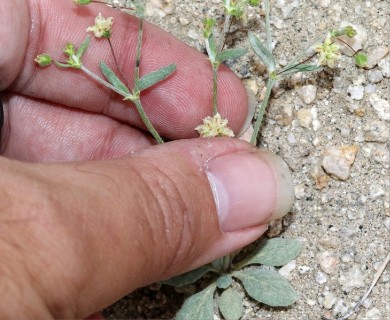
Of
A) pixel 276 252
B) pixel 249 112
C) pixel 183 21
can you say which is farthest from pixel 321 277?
pixel 183 21

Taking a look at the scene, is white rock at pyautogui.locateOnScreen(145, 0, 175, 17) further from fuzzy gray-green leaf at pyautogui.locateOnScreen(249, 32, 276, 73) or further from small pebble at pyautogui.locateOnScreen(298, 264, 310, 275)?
small pebble at pyautogui.locateOnScreen(298, 264, 310, 275)

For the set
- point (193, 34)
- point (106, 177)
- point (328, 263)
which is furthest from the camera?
point (193, 34)

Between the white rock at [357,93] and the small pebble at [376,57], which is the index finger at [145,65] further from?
the small pebble at [376,57]

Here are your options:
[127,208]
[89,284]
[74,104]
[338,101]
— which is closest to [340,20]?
[338,101]

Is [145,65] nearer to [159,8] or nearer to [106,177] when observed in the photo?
[159,8]

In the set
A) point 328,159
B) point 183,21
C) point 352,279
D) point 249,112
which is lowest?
point 352,279

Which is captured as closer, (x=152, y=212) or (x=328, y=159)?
(x=152, y=212)
